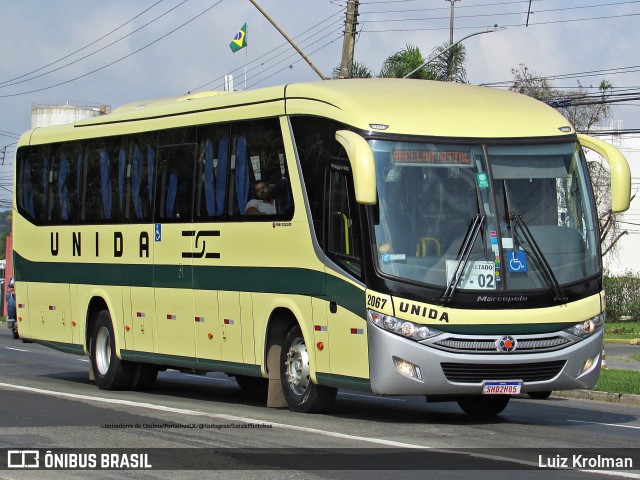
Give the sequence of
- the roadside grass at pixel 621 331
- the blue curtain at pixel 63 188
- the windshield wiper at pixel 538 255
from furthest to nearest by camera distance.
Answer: the roadside grass at pixel 621 331
the blue curtain at pixel 63 188
the windshield wiper at pixel 538 255

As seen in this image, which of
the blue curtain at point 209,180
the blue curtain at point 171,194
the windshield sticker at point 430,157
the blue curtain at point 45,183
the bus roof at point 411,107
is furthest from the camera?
the blue curtain at point 45,183

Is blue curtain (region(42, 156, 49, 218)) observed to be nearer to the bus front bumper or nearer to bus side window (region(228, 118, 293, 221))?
bus side window (region(228, 118, 293, 221))

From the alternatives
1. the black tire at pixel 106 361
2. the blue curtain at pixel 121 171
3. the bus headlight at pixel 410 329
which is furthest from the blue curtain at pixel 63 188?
the bus headlight at pixel 410 329

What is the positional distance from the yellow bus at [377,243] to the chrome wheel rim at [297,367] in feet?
0.08

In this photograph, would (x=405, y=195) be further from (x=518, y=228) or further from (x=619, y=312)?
(x=619, y=312)

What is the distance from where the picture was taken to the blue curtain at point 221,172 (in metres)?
17.0

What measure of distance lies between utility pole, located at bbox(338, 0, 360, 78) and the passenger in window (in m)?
14.7

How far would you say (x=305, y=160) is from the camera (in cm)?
1545

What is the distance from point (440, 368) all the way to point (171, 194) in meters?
5.85

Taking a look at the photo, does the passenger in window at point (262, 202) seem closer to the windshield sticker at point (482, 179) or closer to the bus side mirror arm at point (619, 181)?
the windshield sticker at point (482, 179)

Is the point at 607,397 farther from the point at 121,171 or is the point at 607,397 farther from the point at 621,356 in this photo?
the point at 621,356

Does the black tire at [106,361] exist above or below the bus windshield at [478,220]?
below

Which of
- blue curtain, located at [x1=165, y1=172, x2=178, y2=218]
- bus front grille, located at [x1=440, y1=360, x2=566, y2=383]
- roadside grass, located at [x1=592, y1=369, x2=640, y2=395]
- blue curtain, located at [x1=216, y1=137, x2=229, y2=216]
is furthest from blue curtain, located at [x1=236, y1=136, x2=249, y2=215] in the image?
roadside grass, located at [x1=592, y1=369, x2=640, y2=395]

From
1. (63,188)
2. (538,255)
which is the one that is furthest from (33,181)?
(538,255)
